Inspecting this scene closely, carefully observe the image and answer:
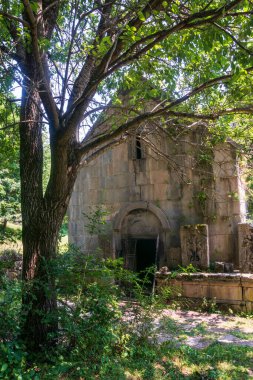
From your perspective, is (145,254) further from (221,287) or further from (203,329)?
(203,329)

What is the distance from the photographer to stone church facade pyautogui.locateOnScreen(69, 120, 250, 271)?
1009cm

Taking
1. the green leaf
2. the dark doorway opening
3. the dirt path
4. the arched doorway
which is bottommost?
the dirt path

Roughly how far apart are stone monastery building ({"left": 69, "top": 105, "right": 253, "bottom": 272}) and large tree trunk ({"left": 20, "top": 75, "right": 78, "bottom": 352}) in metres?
4.34

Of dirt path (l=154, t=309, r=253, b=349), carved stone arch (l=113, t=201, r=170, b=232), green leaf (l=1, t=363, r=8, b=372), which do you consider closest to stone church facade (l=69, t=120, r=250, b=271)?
carved stone arch (l=113, t=201, r=170, b=232)

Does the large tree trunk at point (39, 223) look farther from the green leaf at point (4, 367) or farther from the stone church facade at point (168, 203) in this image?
the stone church facade at point (168, 203)

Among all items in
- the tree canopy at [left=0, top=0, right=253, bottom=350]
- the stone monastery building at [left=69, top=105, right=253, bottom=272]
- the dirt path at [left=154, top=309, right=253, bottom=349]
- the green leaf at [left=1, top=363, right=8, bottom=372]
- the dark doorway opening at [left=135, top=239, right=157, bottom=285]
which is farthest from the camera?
the dark doorway opening at [left=135, top=239, right=157, bottom=285]

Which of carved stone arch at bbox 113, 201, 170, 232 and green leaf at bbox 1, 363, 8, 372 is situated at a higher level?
carved stone arch at bbox 113, 201, 170, 232

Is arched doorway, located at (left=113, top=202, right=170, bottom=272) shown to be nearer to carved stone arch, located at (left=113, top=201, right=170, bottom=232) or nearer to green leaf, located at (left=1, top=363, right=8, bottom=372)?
carved stone arch, located at (left=113, top=201, right=170, bottom=232)

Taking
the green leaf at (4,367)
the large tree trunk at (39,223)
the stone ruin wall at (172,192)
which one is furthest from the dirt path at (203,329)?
the stone ruin wall at (172,192)

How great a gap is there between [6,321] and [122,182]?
26.4 feet

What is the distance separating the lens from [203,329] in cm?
605

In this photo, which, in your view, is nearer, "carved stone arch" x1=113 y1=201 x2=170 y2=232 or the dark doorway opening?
"carved stone arch" x1=113 y1=201 x2=170 y2=232

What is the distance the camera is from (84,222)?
1231 centimetres

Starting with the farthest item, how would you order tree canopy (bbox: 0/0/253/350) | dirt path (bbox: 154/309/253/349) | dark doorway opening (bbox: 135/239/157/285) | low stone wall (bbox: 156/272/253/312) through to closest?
dark doorway opening (bbox: 135/239/157/285) < low stone wall (bbox: 156/272/253/312) < dirt path (bbox: 154/309/253/349) < tree canopy (bbox: 0/0/253/350)
